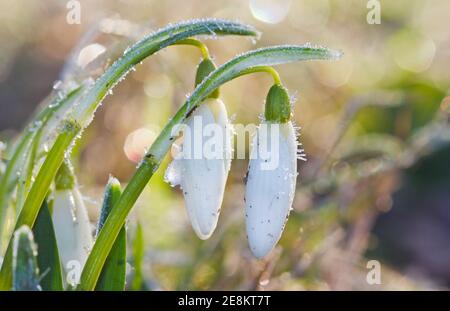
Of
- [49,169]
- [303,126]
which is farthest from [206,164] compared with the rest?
[303,126]

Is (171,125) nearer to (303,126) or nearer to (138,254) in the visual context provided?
(138,254)

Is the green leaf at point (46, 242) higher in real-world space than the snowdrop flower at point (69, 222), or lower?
lower

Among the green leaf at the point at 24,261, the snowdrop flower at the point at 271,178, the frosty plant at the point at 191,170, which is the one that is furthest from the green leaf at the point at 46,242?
the snowdrop flower at the point at 271,178

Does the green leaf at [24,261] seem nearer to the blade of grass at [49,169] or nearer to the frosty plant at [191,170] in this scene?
the frosty plant at [191,170]

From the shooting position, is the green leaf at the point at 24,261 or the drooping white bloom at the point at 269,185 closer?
the green leaf at the point at 24,261

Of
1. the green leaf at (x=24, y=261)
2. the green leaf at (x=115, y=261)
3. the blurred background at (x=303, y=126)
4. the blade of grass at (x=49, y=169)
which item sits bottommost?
the green leaf at (x=24, y=261)

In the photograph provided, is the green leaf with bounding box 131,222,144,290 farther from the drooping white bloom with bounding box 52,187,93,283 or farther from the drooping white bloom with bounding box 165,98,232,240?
the drooping white bloom with bounding box 165,98,232,240

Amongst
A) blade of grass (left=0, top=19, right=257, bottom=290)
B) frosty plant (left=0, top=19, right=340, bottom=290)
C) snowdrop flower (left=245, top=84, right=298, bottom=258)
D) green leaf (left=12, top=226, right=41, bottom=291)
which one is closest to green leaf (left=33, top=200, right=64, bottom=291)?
frosty plant (left=0, top=19, right=340, bottom=290)
